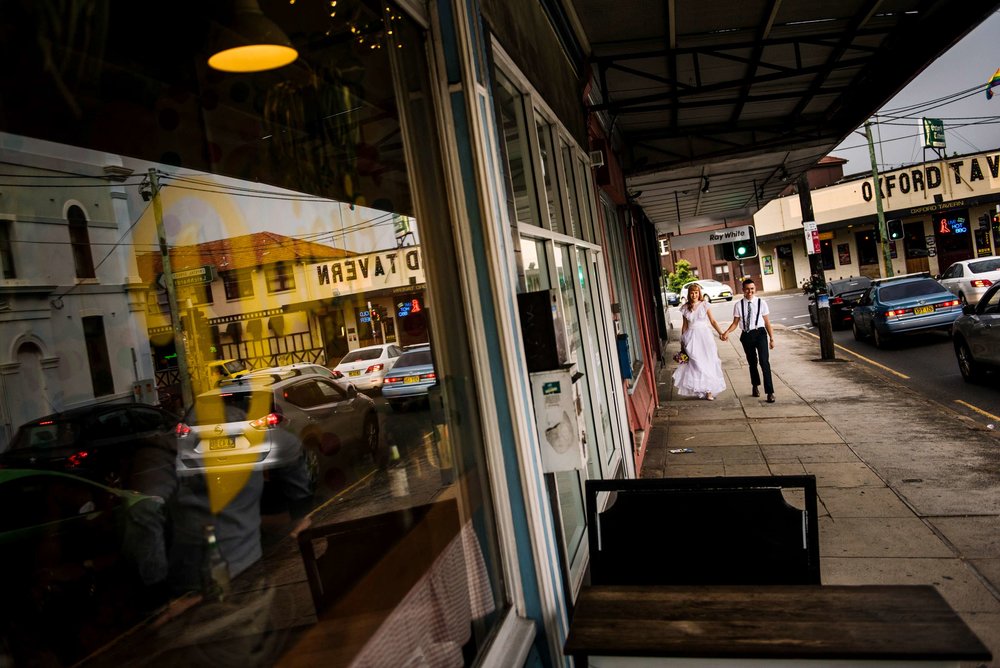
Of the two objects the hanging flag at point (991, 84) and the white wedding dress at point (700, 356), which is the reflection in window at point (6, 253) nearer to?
the white wedding dress at point (700, 356)

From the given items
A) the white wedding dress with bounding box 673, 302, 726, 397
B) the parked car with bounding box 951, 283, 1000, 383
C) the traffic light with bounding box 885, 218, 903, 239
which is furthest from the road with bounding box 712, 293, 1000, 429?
the traffic light with bounding box 885, 218, 903, 239

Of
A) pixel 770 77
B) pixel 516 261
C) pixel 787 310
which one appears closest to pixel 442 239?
pixel 516 261

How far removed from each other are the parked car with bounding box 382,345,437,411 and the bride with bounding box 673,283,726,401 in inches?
371

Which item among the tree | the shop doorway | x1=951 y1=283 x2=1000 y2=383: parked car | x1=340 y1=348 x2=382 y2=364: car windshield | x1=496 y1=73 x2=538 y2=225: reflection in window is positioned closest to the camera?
x1=340 y1=348 x2=382 y2=364: car windshield

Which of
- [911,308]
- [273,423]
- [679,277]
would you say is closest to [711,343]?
[911,308]

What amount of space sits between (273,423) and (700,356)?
970 cm

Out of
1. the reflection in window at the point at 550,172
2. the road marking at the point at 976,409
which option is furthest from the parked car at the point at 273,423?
the road marking at the point at 976,409

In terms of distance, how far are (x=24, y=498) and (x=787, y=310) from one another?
33581mm

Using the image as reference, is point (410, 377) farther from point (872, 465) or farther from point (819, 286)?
point (819, 286)

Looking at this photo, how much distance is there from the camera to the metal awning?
709 cm

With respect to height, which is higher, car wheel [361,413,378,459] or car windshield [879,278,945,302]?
car wheel [361,413,378,459]

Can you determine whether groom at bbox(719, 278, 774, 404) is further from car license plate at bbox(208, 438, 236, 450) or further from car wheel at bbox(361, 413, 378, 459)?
car license plate at bbox(208, 438, 236, 450)

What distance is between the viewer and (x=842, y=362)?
15.0 meters

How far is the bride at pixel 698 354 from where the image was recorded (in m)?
12.0
